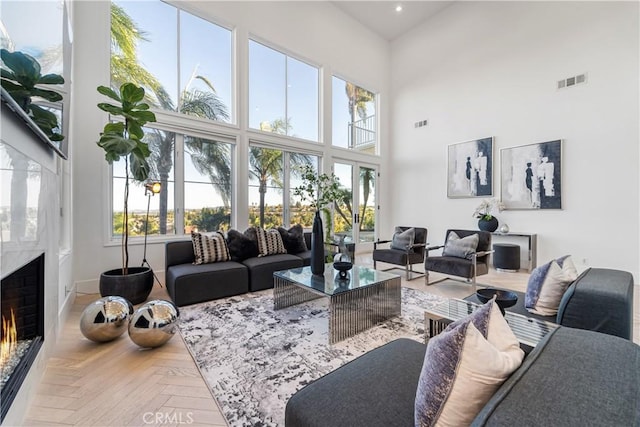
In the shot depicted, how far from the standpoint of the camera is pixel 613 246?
4227mm

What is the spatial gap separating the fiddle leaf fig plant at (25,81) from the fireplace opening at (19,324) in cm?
94

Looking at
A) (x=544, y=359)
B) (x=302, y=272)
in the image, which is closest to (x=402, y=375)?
(x=544, y=359)

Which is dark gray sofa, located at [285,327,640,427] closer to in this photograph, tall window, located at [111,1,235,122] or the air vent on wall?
tall window, located at [111,1,235,122]

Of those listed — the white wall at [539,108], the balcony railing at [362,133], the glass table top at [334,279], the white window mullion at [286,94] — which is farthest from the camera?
the balcony railing at [362,133]

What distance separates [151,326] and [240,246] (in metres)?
1.89

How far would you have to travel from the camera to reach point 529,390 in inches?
28.7

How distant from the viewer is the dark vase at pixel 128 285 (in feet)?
10.0

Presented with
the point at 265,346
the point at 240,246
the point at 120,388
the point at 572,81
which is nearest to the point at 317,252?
the point at 265,346

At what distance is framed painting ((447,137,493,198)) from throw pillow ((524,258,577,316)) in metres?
3.90

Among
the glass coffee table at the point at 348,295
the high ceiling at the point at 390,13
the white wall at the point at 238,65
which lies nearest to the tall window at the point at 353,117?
the white wall at the point at 238,65

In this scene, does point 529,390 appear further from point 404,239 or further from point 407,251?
point 404,239

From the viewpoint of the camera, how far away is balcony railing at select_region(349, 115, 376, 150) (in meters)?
6.91

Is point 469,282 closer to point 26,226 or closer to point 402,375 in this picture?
point 402,375

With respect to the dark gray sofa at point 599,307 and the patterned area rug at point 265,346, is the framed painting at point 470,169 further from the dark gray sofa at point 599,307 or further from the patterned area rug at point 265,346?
the dark gray sofa at point 599,307
